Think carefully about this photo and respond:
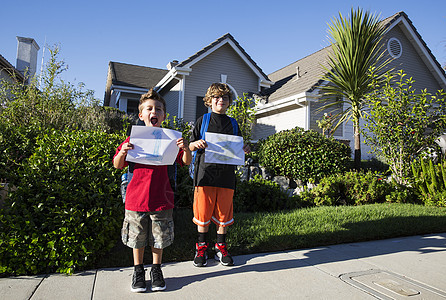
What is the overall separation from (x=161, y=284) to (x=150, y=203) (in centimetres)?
67

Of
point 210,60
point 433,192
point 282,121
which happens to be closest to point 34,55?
point 210,60

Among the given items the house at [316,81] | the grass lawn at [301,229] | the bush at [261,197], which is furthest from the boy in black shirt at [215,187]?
the house at [316,81]

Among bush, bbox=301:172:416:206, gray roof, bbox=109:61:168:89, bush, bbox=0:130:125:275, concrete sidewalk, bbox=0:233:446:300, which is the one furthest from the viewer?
gray roof, bbox=109:61:168:89

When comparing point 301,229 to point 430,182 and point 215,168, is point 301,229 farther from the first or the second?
point 430,182

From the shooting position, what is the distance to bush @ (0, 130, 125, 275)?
292 centimetres

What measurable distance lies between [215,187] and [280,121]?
9.96m

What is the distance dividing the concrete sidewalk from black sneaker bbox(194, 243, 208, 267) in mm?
70

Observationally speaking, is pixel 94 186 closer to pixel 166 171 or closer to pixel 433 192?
pixel 166 171

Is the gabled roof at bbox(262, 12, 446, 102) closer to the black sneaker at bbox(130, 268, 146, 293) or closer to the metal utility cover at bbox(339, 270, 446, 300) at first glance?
the metal utility cover at bbox(339, 270, 446, 300)

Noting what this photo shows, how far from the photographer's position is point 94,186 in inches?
127

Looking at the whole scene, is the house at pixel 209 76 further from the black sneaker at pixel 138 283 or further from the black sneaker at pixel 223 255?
the black sneaker at pixel 138 283

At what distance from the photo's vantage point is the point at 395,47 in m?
13.5

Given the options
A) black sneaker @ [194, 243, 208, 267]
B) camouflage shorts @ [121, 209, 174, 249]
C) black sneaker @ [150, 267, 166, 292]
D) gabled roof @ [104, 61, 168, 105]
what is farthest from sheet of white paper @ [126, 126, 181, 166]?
gabled roof @ [104, 61, 168, 105]

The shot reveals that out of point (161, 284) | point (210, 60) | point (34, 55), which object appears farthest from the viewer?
point (34, 55)
